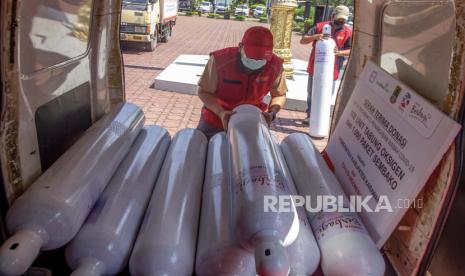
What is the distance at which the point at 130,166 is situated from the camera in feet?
7.22

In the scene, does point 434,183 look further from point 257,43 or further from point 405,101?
point 257,43

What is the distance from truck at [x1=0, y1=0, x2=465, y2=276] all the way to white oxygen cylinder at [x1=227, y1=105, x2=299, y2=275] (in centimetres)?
61

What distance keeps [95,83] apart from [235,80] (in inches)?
45.7

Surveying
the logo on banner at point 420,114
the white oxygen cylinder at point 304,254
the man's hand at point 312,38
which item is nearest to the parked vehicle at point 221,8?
the man's hand at point 312,38

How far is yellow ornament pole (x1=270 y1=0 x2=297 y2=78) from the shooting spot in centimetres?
973

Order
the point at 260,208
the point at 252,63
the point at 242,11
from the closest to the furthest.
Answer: the point at 260,208 < the point at 252,63 < the point at 242,11

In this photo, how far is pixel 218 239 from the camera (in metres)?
1.62

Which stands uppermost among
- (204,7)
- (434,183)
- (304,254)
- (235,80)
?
(204,7)

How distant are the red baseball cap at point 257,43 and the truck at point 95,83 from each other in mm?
727

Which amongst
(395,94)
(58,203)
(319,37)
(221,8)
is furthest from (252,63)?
(221,8)

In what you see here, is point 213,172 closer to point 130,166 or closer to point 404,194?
point 130,166

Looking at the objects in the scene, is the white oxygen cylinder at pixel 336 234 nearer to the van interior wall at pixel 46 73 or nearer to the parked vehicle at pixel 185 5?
the van interior wall at pixel 46 73

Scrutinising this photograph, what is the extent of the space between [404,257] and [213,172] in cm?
104

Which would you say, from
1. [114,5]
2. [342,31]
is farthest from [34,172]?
[342,31]
